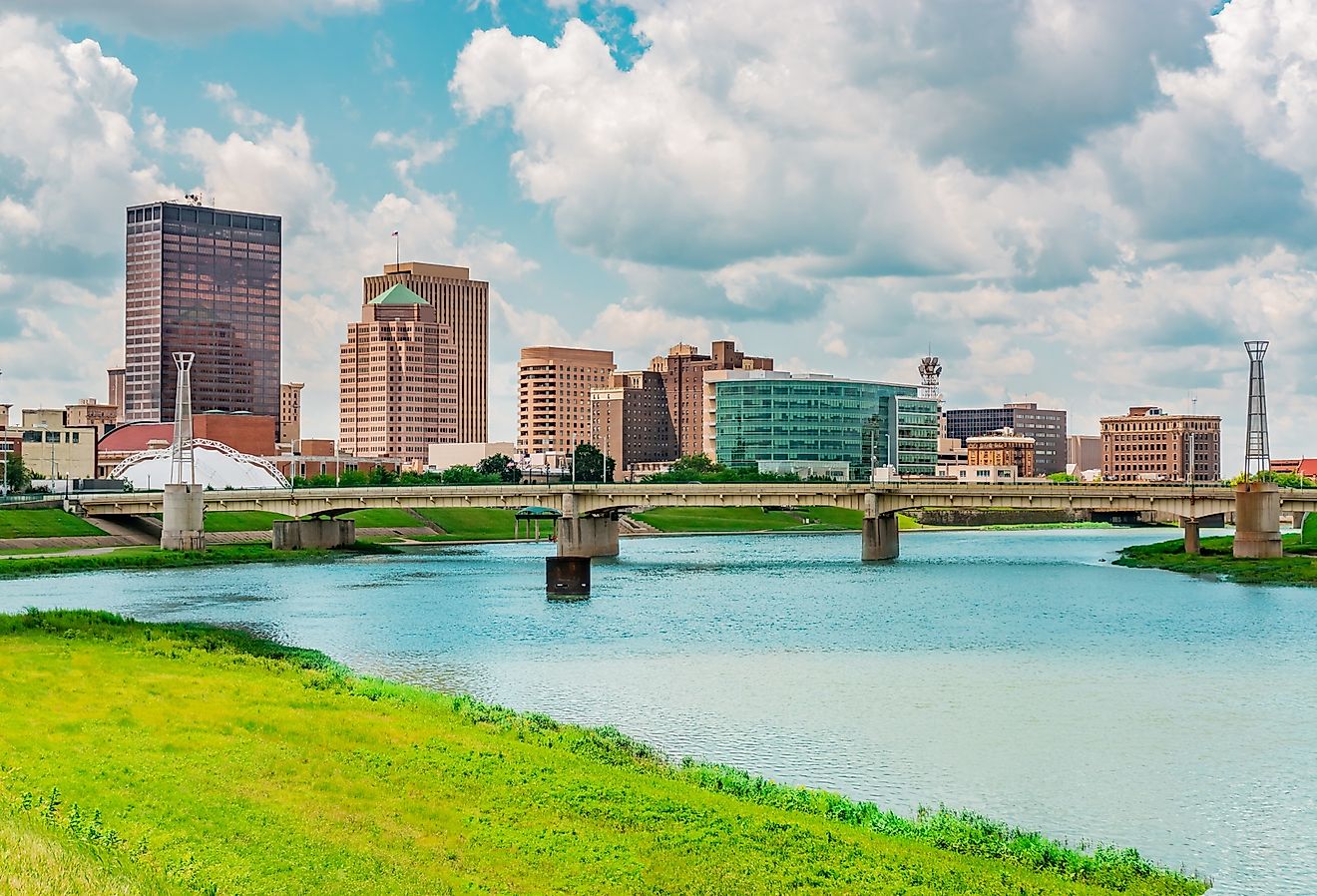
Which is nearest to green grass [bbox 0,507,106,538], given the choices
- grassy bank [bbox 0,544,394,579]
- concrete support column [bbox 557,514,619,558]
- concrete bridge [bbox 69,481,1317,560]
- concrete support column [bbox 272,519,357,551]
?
concrete bridge [bbox 69,481,1317,560]

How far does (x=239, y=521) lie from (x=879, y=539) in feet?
244

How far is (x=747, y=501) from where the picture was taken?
149m

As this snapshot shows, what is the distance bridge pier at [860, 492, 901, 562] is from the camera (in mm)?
146500

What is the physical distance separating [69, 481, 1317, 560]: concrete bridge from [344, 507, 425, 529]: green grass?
13911 millimetres

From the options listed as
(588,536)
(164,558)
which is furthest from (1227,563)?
(164,558)

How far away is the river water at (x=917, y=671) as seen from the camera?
37312 millimetres

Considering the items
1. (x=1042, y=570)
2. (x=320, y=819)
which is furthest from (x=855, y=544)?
(x=320, y=819)

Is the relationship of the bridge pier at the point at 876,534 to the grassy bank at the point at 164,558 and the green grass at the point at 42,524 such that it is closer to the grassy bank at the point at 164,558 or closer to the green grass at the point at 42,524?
the grassy bank at the point at 164,558

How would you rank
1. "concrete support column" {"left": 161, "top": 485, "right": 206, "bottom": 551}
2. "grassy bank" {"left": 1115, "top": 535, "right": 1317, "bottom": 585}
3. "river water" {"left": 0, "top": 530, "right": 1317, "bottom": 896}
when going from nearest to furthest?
1. "river water" {"left": 0, "top": 530, "right": 1317, "bottom": 896}
2. "grassy bank" {"left": 1115, "top": 535, "right": 1317, "bottom": 585}
3. "concrete support column" {"left": 161, "top": 485, "right": 206, "bottom": 551}

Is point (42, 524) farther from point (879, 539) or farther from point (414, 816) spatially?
point (414, 816)

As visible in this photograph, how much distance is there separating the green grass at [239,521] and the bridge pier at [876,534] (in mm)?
65240

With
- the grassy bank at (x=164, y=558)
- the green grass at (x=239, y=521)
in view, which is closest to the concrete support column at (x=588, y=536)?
the grassy bank at (x=164, y=558)

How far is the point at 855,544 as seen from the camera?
609 ft

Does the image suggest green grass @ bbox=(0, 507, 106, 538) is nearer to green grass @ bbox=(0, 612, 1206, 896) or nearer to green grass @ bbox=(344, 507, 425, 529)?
green grass @ bbox=(344, 507, 425, 529)
